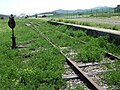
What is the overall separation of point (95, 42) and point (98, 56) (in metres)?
3.94

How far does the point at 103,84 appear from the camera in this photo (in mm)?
7695

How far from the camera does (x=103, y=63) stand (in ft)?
34.0

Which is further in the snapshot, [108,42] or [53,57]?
[108,42]

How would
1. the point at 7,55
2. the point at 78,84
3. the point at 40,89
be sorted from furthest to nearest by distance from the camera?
the point at 7,55, the point at 78,84, the point at 40,89

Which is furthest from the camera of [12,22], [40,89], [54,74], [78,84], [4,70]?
[12,22]

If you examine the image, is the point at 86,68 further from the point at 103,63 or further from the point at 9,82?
the point at 9,82

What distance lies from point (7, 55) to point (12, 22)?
3.69 meters

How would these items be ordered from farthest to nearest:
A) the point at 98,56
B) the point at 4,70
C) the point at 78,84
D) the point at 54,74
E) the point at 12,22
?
1. the point at 12,22
2. the point at 98,56
3. the point at 4,70
4. the point at 54,74
5. the point at 78,84

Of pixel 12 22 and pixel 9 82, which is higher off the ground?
pixel 12 22

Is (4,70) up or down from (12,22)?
down

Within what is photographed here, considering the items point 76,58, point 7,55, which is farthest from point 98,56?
point 7,55

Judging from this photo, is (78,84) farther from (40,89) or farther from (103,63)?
(103,63)

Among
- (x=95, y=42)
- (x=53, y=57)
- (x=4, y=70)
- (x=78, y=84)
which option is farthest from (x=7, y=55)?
(x=78, y=84)

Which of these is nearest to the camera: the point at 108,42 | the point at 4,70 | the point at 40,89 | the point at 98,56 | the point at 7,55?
the point at 40,89
